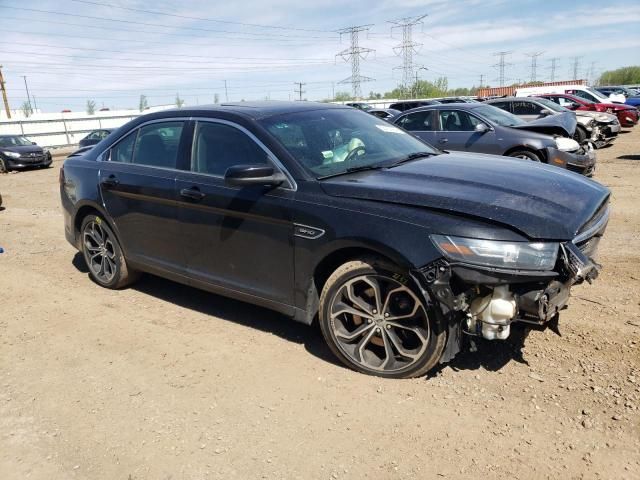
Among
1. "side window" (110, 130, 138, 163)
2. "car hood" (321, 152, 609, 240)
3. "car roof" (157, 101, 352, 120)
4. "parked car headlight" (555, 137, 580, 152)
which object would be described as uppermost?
"car roof" (157, 101, 352, 120)

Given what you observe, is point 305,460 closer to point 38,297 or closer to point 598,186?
point 598,186

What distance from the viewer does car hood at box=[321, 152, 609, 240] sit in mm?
2869

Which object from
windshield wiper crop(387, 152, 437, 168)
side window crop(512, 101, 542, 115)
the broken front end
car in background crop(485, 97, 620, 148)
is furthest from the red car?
the broken front end

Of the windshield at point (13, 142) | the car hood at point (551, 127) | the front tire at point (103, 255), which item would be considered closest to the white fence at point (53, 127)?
the windshield at point (13, 142)

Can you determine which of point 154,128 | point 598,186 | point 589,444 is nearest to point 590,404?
point 589,444

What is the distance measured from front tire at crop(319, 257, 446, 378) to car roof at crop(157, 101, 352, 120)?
1.48 meters

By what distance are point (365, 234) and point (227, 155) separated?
1.41 meters

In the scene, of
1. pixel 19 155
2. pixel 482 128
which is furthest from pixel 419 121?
pixel 19 155

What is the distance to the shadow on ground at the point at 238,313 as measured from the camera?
3.94m

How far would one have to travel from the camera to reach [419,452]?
8.68ft

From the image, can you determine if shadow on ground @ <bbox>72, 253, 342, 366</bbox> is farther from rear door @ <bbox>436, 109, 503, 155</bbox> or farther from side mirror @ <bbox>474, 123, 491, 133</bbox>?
side mirror @ <bbox>474, 123, 491, 133</bbox>

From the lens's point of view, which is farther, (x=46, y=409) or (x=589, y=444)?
(x=46, y=409)

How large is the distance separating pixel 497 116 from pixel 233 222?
8.19 metres

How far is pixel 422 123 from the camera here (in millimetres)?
10961
